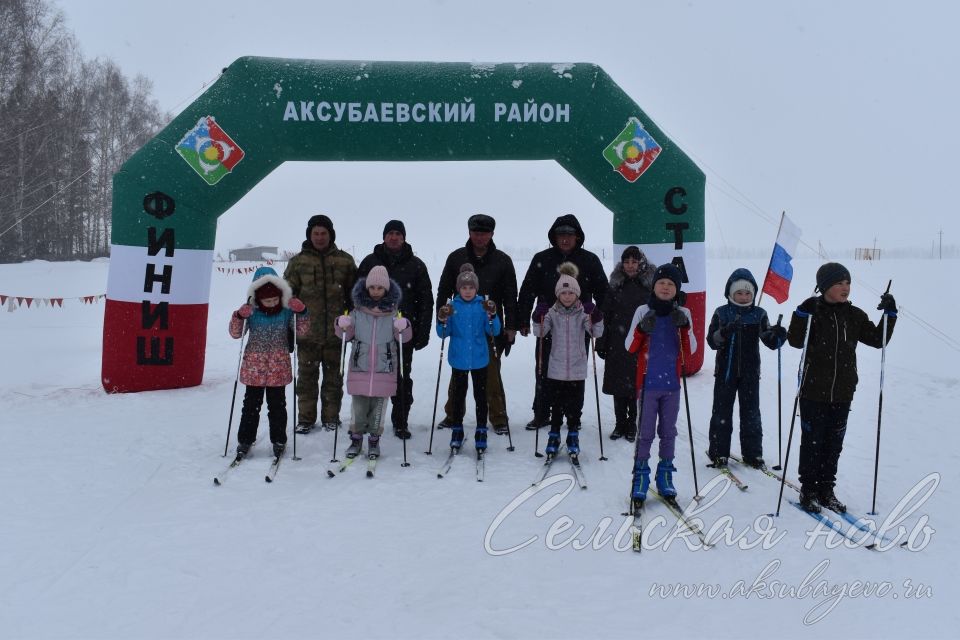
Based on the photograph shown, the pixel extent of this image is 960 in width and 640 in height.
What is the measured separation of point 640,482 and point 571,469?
0.79 meters

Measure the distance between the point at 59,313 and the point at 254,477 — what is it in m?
13.6

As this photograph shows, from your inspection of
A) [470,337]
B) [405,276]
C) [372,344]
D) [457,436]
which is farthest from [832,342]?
[405,276]

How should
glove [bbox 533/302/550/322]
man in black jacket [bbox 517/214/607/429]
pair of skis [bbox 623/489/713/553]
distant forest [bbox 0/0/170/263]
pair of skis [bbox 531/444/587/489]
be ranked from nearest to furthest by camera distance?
pair of skis [bbox 623/489/713/553]
pair of skis [bbox 531/444/587/489]
glove [bbox 533/302/550/322]
man in black jacket [bbox 517/214/607/429]
distant forest [bbox 0/0/170/263]

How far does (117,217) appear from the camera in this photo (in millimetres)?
7051

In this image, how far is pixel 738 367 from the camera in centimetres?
470

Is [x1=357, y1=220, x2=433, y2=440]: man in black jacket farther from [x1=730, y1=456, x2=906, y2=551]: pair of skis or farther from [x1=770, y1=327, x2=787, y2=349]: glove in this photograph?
[x1=730, y1=456, x2=906, y2=551]: pair of skis

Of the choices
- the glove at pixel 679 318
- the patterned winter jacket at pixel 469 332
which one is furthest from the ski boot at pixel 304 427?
the glove at pixel 679 318

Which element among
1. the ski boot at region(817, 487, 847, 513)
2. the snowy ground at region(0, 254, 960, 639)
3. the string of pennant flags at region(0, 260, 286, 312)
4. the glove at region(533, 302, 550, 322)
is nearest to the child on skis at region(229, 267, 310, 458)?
the snowy ground at region(0, 254, 960, 639)

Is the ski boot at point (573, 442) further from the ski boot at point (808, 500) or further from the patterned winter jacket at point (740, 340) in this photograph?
the ski boot at point (808, 500)

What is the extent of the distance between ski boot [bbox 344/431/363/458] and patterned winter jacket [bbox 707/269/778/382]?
303 centimetres

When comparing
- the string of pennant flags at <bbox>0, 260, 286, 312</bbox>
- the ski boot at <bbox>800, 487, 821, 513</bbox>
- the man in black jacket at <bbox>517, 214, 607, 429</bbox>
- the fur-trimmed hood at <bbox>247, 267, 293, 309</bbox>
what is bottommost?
the ski boot at <bbox>800, 487, 821, 513</bbox>

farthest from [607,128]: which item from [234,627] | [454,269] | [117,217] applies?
[234,627]

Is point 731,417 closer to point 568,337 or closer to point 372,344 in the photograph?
point 568,337

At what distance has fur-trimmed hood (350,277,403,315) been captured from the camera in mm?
5062
